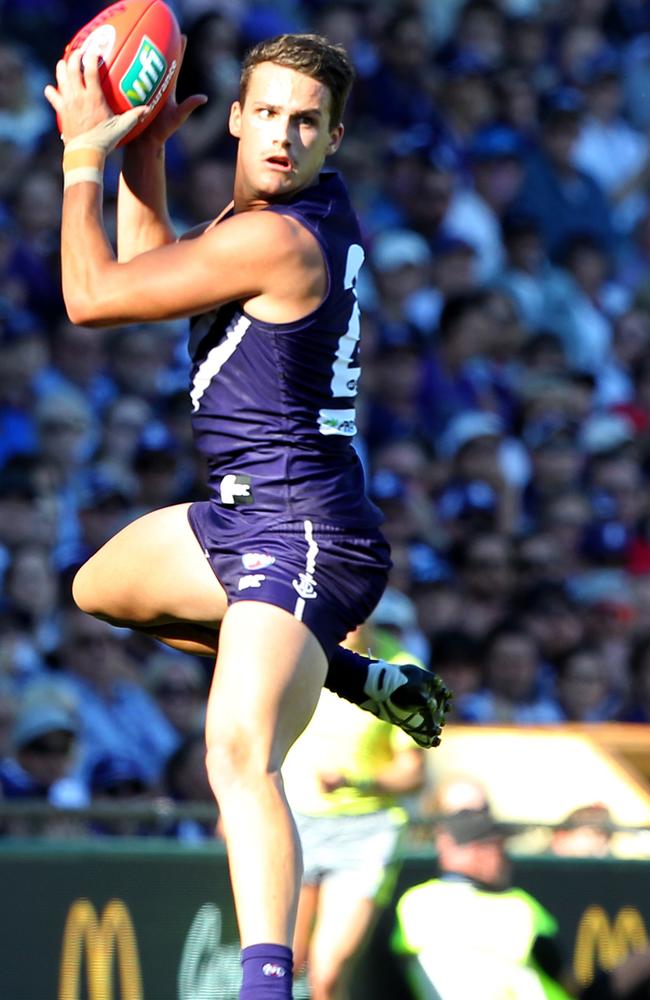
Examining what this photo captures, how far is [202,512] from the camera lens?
4754 millimetres

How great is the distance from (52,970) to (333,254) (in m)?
2.97

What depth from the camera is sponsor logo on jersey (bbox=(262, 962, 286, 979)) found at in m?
4.12

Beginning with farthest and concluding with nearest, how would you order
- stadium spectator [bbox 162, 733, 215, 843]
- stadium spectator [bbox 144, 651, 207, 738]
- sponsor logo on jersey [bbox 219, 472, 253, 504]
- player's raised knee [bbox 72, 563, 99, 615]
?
stadium spectator [bbox 144, 651, 207, 738]
stadium spectator [bbox 162, 733, 215, 843]
player's raised knee [bbox 72, 563, 99, 615]
sponsor logo on jersey [bbox 219, 472, 253, 504]

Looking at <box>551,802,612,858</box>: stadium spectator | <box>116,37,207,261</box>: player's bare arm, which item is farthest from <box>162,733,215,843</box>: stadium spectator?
<box>116,37,207,261</box>: player's bare arm

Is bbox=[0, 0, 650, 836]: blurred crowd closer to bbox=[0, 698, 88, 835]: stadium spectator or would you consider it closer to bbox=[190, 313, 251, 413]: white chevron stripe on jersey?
bbox=[0, 698, 88, 835]: stadium spectator

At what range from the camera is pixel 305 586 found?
4477 millimetres

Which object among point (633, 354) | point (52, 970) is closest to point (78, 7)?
point (633, 354)

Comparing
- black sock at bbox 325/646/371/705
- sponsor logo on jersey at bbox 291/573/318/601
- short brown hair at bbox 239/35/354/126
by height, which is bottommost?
black sock at bbox 325/646/371/705

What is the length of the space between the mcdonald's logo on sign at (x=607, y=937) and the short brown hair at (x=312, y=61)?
3859 mm

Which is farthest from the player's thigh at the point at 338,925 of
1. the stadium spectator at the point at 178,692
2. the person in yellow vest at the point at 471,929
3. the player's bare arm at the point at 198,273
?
the player's bare arm at the point at 198,273

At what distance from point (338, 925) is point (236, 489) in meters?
2.69

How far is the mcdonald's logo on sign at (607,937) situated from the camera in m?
7.36

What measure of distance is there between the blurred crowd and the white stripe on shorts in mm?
3118

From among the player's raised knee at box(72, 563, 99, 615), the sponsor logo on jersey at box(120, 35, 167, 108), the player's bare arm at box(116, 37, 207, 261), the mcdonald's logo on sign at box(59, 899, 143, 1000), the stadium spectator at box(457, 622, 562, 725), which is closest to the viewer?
the sponsor logo on jersey at box(120, 35, 167, 108)
